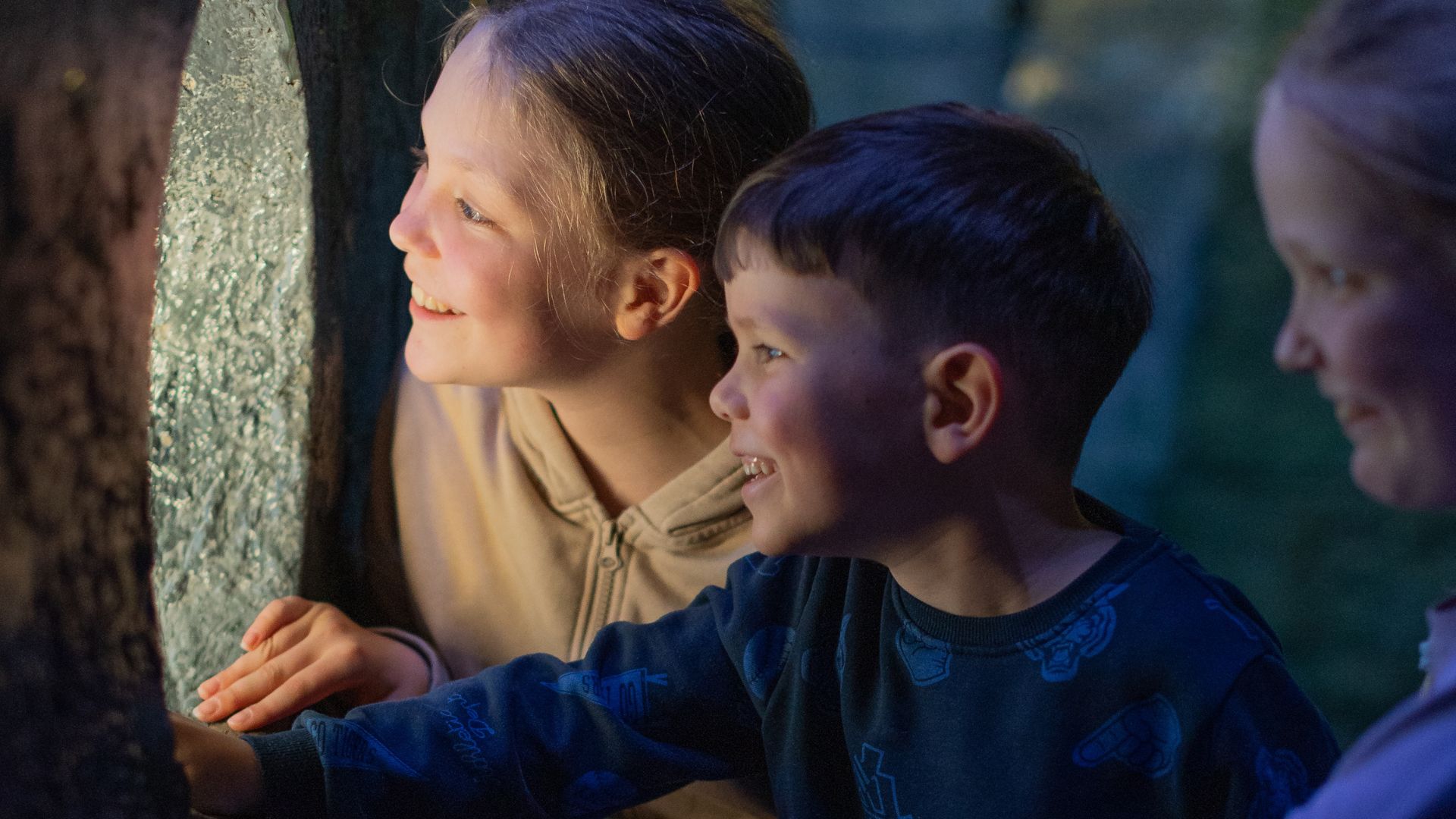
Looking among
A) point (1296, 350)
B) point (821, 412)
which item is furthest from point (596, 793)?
point (1296, 350)

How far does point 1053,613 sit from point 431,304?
62 centimetres

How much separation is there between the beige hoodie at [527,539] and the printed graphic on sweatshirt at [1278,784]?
542mm

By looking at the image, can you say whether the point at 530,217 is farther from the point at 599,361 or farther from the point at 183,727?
the point at 183,727

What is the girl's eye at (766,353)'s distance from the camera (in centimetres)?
93

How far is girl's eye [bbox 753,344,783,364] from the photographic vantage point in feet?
3.05

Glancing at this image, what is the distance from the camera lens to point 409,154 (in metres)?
1.40

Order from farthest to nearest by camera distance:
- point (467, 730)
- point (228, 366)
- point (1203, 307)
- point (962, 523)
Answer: point (1203, 307), point (228, 366), point (467, 730), point (962, 523)

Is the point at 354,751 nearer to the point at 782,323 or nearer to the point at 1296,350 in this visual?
the point at 782,323

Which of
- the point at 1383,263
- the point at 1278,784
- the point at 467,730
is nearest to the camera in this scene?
the point at 1383,263

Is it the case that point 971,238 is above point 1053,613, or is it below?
above

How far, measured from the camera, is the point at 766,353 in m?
0.94

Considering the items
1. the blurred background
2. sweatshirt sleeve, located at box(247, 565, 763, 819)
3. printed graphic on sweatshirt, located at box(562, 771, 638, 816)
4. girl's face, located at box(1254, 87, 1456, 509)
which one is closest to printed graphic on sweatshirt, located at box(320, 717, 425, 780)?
sweatshirt sleeve, located at box(247, 565, 763, 819)

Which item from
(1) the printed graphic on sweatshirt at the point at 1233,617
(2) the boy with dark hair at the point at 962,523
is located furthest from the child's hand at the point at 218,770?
(1) the printed graphic on sweatshirt at the point at 1233,617

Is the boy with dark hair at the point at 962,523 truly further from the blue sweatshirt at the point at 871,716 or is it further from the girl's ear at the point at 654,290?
the girl's ear at the point at 654,290
